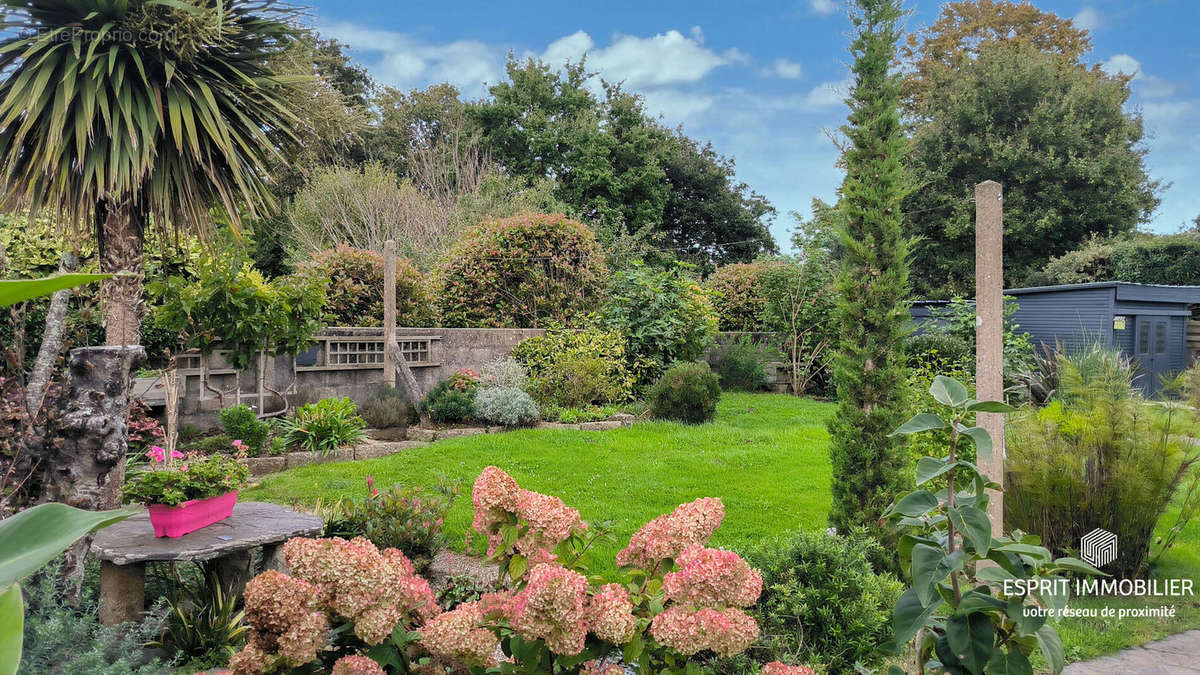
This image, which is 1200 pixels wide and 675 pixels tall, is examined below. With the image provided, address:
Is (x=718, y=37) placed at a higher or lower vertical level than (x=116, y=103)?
higher

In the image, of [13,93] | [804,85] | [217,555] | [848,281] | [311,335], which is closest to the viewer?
[217,555]

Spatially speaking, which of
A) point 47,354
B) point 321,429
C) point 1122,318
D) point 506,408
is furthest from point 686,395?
point 1122,318

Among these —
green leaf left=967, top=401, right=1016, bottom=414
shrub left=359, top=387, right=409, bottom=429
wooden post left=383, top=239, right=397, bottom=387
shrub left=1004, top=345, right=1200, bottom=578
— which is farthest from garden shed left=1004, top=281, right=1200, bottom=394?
green leaf left=967, top=401, right=1016, bottom=414

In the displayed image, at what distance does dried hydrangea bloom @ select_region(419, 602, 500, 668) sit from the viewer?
1419 millimetres

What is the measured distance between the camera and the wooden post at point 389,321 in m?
8.69

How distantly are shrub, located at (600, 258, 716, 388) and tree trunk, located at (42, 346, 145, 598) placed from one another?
7.43 metres

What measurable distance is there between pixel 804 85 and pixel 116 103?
9.56 metres

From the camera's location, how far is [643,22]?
1218 centimetres

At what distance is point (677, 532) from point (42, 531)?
4.50 feet

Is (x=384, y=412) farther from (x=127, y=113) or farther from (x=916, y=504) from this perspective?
(x=916, y=504)

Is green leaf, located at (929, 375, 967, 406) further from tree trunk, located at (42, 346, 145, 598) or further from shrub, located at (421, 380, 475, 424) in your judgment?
shrub, located at (421, 380, 475, 424)

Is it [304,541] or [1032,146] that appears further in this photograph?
[1032,146]

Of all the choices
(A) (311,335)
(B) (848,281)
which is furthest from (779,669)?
(A) (311,335)

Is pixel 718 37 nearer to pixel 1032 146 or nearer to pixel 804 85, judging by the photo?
pixel 804 85
